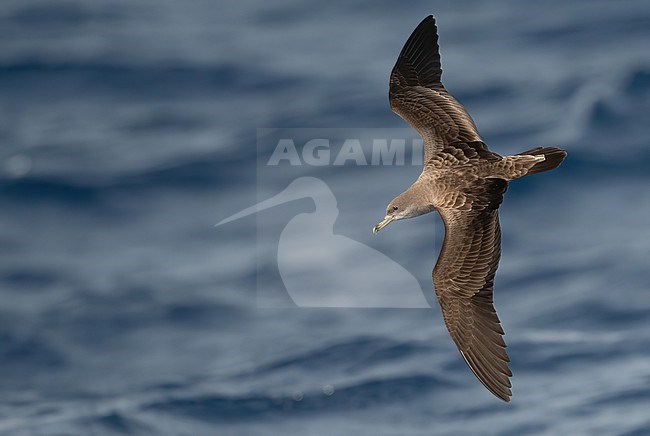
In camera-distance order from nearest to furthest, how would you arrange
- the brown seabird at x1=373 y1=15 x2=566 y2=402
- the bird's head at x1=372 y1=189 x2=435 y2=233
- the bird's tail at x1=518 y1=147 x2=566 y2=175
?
the bird's tail at x1=518 y1=147 x2=566 y2=175
the brown seabird at x1=373 y1=15 x2=566 y2=402
the bird's head at x1=372 y1=189 x2=435 y2=233

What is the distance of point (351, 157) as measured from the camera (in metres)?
15.9

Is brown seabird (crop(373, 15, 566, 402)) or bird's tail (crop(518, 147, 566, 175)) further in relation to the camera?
brown seabird (crop(373, 15, 566, 402))

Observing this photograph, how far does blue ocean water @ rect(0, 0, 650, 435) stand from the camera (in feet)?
47.4

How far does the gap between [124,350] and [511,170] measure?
8.20 meters

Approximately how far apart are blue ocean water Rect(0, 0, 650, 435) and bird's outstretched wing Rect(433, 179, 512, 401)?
5.23m

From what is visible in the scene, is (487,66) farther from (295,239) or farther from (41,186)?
(41,186)

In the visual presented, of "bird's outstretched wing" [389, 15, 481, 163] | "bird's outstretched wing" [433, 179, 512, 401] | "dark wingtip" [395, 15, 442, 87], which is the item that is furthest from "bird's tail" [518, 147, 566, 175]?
"dark wingtip" [395, 15, 442, 87]

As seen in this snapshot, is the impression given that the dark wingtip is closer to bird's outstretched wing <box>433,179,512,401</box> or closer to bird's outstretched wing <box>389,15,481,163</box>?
bird's outstretched wing <box>389,15,481,163</box>

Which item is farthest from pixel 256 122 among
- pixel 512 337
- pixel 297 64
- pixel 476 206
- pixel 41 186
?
pixel 476 206

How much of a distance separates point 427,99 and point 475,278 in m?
1.77

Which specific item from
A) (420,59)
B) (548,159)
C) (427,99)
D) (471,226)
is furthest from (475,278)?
(420,59)

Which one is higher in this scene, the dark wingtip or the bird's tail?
the dark wingtip

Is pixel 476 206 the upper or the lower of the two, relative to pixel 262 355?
upper

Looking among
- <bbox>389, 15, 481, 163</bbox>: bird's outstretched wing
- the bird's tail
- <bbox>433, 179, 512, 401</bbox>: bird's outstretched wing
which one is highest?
<bbox>389, 15, 481, 163</bbox>: bird's outstretched wing
